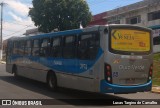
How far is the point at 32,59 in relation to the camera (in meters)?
18.4

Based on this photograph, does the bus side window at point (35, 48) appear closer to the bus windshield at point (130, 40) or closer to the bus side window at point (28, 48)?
the bus side window at point (28, 48)

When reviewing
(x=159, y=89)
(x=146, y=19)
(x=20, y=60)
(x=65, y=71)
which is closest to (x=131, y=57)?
(x=65, y=71)

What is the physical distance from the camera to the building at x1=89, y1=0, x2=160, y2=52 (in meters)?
36.2

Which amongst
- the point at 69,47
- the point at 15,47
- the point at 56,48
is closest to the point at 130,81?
the point at 69,47

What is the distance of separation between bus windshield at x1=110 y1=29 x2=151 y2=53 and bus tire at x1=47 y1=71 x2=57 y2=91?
4.44 meters

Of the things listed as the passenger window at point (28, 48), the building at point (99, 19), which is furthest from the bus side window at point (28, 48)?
the building at point (99, 19)

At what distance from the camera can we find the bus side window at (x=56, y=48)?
15.5 metres

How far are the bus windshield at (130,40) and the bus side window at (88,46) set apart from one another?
2.13ft

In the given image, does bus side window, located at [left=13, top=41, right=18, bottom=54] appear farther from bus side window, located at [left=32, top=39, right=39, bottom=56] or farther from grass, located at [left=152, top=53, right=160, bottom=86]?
grass, located at [left=152, top=53, right=160, bottom=86]

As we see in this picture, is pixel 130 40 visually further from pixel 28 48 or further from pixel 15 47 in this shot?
pixel 15 47

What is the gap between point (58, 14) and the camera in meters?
41.8

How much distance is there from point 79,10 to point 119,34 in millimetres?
30446

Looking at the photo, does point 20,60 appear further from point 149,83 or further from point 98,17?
point 98,17

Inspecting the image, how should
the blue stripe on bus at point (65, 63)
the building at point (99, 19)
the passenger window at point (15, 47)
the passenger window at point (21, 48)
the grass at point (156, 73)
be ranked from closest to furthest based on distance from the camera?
1. the blue stripe on bus at point (65, 63)
2. the passenger window at point (21, 48)
3. the grass at point (156, 73)
4. the passenger window at point (15, 47)
5. the building at point (99, 19)
